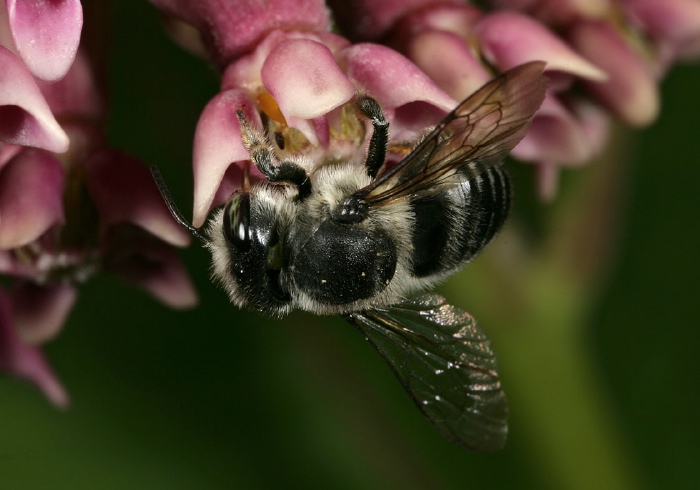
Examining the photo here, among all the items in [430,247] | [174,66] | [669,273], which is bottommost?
[669,273]

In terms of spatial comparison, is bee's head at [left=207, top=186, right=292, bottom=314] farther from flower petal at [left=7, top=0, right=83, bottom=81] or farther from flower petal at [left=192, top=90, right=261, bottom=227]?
flower petal at [left=7, top=0, right=83, bottom=81]

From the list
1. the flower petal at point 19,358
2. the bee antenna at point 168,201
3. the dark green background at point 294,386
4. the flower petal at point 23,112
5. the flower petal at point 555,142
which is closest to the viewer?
the flower petal at point 23,112

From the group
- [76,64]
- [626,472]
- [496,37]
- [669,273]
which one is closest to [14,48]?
[76,64]

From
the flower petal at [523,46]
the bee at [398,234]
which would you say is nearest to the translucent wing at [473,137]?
the bee at [398,234]

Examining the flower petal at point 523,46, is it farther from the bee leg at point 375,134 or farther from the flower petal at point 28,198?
the flower petal at point 28,198

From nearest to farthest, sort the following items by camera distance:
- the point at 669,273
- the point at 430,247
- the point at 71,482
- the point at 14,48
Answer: the point at 14,48 → the point at 430,247 → the point at 71,482 → the point at 669,273

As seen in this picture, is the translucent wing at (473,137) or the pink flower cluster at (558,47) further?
the pink flower cluster at (558,47)

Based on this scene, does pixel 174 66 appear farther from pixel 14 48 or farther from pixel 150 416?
pixel 14 48

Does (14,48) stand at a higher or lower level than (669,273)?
higher
